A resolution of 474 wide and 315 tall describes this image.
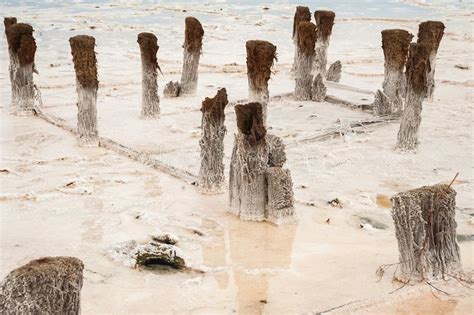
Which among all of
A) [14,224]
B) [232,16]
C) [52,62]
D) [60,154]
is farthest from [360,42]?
[14,224]

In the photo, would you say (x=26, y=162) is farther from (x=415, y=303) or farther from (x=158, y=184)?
(x=415, y=303)

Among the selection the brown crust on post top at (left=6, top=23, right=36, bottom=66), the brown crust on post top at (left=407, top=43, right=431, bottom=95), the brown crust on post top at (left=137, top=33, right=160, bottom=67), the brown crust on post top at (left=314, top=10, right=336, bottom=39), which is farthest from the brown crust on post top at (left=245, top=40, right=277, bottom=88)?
the brown crust on post top at (left=314, top=10, right=336, bottom=39)

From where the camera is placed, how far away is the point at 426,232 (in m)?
6.42

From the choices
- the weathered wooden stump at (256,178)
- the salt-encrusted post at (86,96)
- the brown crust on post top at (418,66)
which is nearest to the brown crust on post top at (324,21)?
the brown crust on post top at (418,66)

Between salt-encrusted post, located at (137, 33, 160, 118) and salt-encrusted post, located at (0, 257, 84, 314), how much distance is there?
8.21 metres

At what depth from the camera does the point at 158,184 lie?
368 inches

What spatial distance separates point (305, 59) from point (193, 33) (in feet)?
7.42

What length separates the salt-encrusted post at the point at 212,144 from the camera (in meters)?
8.83

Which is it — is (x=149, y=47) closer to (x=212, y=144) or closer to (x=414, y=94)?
(x=212, y=144)

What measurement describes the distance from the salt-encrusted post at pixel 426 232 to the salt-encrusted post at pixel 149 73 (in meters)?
7.00

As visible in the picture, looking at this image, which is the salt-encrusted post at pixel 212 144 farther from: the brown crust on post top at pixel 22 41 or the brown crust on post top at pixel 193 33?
the brown crust on post top at pixel 193 33

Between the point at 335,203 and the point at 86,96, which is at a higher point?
the point at 86,96

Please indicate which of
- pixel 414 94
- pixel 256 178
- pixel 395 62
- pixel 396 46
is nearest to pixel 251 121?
pixel 256 178

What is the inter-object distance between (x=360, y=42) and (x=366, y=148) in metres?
12.8
